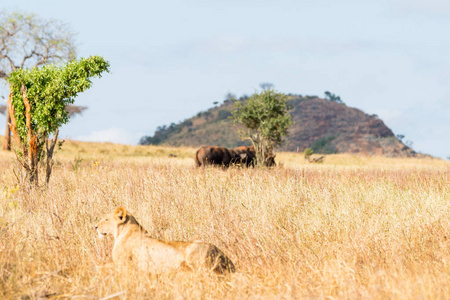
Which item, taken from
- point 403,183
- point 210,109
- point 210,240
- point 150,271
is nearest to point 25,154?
point 210,240

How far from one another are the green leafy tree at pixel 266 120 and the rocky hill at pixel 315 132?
273 ft

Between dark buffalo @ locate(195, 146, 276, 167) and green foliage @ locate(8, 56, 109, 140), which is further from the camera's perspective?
dark buffalo @ locate(195, 146, 276, 167)

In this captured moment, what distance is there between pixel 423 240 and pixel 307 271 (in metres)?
2.54

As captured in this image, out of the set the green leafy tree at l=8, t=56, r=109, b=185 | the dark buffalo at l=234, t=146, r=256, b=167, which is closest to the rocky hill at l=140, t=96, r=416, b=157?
the dark buffalo at l=234, t=146, r=256, b=167

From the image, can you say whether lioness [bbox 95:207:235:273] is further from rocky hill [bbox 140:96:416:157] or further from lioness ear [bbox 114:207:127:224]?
rocky hill [bbox 140:96:416:157]

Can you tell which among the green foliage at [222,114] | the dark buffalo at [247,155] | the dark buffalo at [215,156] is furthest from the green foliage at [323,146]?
the dark buffalo at [215,156]

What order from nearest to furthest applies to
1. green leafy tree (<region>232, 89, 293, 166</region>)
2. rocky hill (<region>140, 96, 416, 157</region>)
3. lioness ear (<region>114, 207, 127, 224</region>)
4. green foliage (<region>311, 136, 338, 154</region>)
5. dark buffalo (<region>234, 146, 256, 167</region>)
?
lioness ear (<region>114, 207, 127, 224</region>), dark buffalo (<region>234, 146, 256, 167</region>), green leafy tree (<region>232, 89, 293, 166</region>), green foliage (<region>311, 136, 338, 154</region>), rocky hill (<region>140, 96, 416, 157</region>)

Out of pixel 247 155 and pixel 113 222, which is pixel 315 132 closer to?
pixel 247 155

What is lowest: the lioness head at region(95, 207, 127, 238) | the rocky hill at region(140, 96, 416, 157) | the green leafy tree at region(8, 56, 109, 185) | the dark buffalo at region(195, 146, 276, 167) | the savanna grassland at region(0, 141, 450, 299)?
the savanna grassland at region(0, 141, 450, 299)

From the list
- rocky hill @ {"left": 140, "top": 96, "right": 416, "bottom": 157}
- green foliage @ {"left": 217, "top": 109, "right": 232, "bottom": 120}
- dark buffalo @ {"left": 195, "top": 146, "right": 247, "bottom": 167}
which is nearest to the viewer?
dark buffalo @ {"left": 195, "top": 146, "right": 247, "bottom": 167}

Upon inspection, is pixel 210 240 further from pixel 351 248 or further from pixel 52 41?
pixel 52 41

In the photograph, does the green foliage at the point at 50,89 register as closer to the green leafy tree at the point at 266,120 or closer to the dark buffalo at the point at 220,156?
the dark buffalo at the point at 220,156

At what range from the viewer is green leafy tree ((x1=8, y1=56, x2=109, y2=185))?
12.7 metres

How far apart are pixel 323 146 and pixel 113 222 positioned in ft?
364
